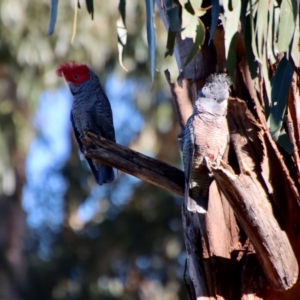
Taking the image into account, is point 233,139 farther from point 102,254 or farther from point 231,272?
point 102,254

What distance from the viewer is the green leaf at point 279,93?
2541 millimetres

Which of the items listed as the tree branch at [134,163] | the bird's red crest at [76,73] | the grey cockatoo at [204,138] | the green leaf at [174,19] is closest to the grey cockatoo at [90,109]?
the bird's red crest at [76,73]

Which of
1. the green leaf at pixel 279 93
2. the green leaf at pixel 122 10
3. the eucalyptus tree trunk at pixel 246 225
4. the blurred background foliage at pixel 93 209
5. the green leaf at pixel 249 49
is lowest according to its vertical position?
the blurred background foliage at pixel 93 209

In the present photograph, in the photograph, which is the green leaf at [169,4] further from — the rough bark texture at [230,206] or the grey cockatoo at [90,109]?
the grey cockatoo at [90,109]

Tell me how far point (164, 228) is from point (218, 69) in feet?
22.2

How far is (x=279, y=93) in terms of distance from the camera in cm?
259

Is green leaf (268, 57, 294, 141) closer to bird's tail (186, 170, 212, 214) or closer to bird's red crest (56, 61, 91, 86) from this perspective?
bird's tail (186, 170, 212, 214)

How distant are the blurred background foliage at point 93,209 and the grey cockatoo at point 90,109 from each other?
10.8 ft

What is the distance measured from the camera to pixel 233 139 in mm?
2846

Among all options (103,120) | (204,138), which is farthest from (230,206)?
(103,120)

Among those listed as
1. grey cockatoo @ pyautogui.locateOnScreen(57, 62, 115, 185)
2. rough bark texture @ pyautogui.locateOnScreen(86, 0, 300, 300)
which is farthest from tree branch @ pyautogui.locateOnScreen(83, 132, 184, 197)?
grey cockatoo @ pyautogui.locateOnScreen(57, 62, 115, 185)

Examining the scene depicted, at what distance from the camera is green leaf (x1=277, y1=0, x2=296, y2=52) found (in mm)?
2623

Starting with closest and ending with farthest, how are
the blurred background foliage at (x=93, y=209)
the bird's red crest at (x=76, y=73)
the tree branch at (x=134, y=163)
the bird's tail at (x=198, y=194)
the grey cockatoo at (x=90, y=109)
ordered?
the bird's tail at (x=198, y=194)
the tree branch at (x=134, y=163)
the grey cockatoo at (x=90, y=109)
the bird's red crest at (x=76, y=73)
the blurred background foliage at (x=93, y=209)

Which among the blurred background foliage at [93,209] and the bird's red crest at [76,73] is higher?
the bird's red crest at [76,73]
